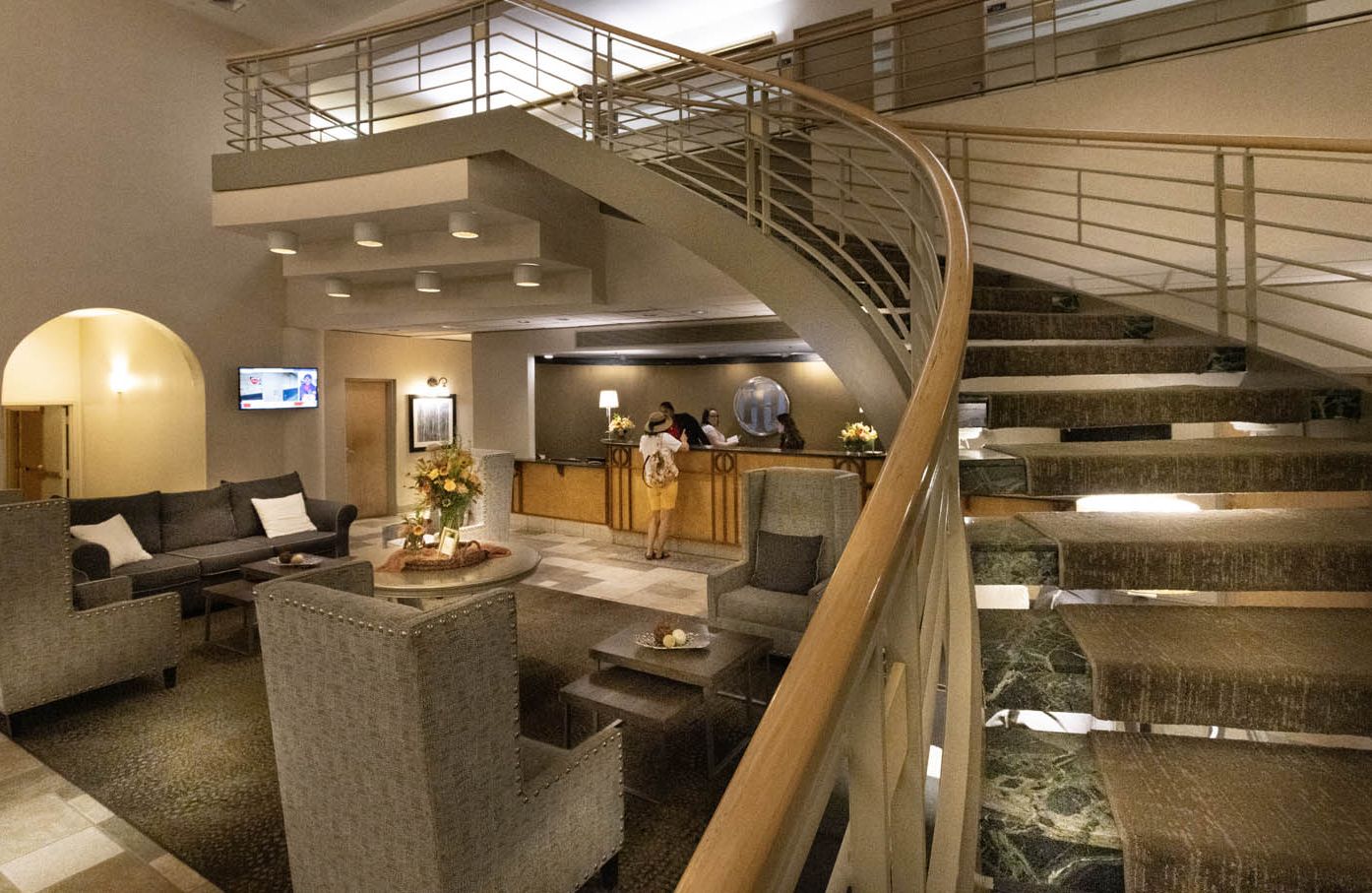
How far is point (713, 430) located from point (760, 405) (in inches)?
62.2

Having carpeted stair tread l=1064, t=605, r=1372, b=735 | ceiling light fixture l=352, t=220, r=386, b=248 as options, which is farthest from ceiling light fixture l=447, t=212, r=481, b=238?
carpeted stair tread l=1064, t=605, r=1372, b=735

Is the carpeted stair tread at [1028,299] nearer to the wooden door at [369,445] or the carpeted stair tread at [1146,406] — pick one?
the carpeted stair tread at [1146,406]

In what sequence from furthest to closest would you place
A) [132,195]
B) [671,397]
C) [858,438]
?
[671,397] → [858,438] → [132,195]

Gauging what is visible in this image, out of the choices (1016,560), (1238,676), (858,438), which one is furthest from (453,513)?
(858,438)

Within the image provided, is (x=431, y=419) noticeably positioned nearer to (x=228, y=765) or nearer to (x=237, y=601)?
(x=237, y=601)

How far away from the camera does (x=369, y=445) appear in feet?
35.3

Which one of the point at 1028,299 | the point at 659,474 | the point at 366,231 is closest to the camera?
the point at 1028,299

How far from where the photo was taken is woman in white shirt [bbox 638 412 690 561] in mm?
7617

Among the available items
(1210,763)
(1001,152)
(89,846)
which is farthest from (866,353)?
(89,846)

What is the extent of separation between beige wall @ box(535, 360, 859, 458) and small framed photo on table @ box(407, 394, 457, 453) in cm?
161

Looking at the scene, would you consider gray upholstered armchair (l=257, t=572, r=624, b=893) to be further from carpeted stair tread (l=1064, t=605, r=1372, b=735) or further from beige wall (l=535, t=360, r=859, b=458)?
beige wall (l=535, t=360, r=859, b=458)

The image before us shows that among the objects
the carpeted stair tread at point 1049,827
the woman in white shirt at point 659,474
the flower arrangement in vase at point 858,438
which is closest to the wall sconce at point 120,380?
the woman in white shirt at point 659,474

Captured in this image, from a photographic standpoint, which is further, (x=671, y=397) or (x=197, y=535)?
(x=671, y=397)

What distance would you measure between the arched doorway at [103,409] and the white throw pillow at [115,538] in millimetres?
1904
